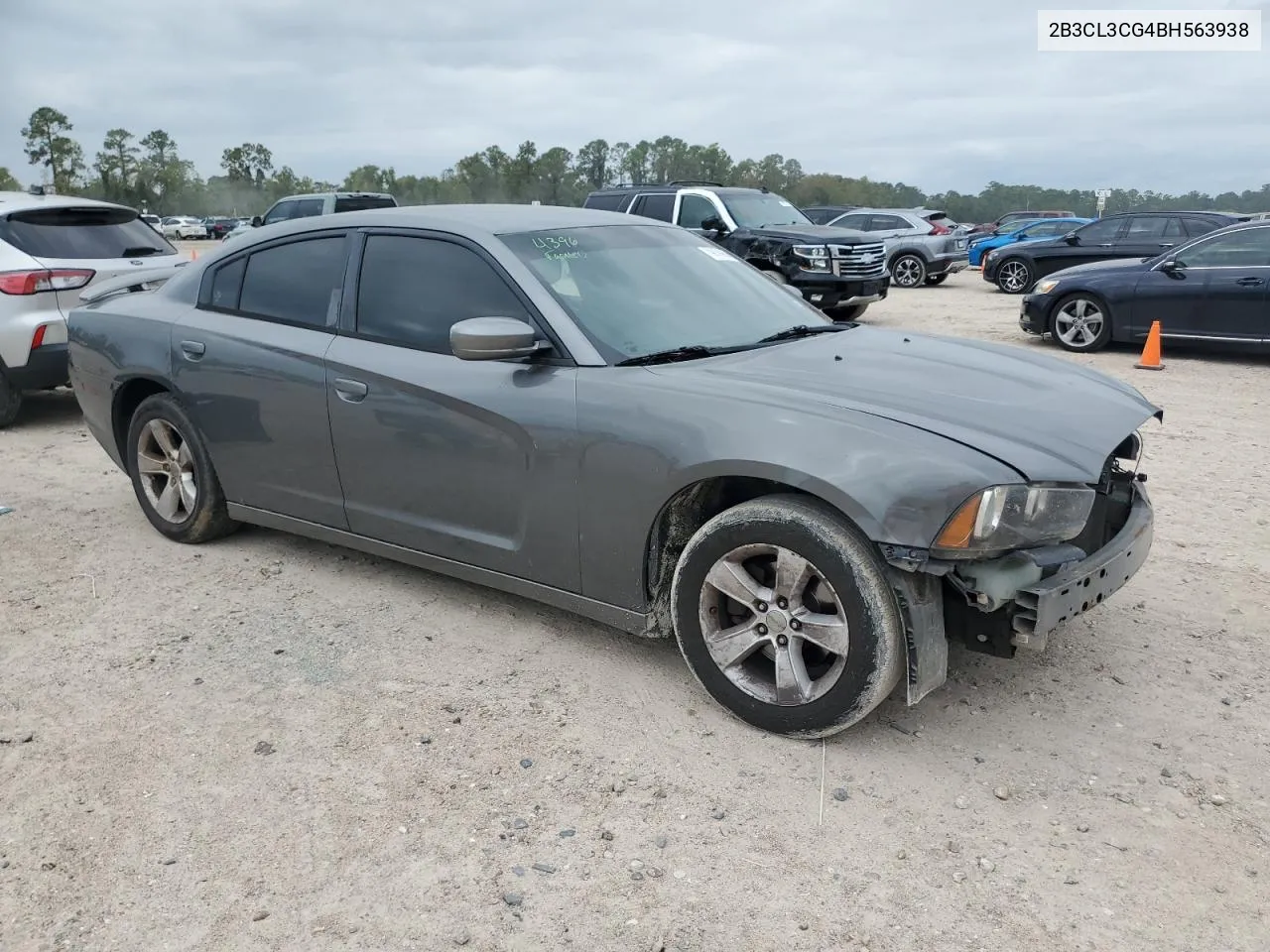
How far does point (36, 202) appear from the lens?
7977mm

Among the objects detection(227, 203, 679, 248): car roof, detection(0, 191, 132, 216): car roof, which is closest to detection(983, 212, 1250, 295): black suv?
detection(227, 203, 679, 248): car roof

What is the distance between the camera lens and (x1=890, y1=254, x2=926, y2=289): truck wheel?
20.6 meters

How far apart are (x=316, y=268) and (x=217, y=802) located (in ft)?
7.75

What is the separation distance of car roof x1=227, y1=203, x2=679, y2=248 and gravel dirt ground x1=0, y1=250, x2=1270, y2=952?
157cm

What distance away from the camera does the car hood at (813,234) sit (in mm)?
12492

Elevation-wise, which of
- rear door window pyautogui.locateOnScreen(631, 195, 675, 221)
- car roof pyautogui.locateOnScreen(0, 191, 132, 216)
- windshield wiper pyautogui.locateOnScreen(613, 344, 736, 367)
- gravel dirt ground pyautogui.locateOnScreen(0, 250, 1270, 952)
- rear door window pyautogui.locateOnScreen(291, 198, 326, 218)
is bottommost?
gravel dirt ground pyautogui.locateOnScreen(0, 250, 1270, 952)

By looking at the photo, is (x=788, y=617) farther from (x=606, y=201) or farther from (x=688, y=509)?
(x=606, y=201)

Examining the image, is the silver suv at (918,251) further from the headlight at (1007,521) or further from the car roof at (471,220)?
the headlight at (1007,521)

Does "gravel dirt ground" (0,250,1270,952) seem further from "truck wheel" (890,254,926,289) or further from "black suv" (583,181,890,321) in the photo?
"truck wheel" (890,254,926,289)

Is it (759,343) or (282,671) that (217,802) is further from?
(759,343)

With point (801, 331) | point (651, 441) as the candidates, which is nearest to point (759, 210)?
point (801, 331)

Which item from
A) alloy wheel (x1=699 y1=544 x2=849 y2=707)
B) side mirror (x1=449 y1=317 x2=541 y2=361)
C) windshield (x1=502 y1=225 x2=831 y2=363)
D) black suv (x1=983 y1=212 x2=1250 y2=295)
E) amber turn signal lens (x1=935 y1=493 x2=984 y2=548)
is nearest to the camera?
amber turn signal lens (x1=935 y1=493 x2=984 y2=548)

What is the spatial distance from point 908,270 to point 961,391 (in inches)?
722

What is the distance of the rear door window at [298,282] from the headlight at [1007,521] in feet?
8.95
